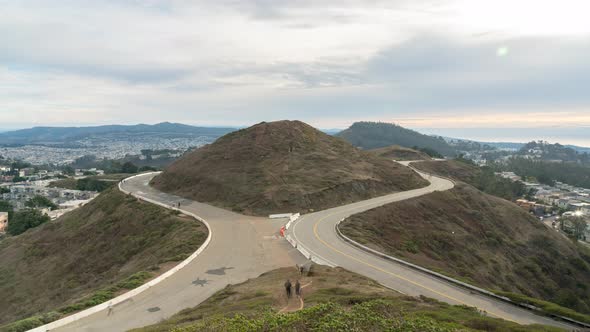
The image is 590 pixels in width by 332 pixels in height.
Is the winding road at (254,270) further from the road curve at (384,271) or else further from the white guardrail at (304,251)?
the white guardrail at (304,251)

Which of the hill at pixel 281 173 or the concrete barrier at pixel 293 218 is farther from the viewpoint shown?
the hill at pixel 281 173

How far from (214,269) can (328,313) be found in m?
11.9

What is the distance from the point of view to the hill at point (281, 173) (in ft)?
137


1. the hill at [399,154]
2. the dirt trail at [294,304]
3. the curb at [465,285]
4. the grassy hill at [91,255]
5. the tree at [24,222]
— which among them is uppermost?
the hill at [399,154]

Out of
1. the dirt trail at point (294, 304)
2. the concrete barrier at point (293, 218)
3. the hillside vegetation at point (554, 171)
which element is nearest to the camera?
the dirt trail at point (294, 304)

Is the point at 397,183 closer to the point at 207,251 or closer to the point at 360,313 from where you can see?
the point at 207,251

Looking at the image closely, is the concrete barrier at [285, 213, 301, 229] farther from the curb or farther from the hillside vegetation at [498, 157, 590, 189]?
the hillside vegetation at [498, 157, 590, 189]

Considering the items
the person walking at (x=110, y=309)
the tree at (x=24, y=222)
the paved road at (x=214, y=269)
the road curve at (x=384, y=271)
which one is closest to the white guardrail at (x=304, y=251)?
the road curve at (x=384, y=271)

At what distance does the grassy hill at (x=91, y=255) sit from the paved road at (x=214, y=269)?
149 centimetres

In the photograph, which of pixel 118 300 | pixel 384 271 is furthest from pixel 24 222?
pixel 384 271

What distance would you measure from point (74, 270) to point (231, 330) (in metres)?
26.6

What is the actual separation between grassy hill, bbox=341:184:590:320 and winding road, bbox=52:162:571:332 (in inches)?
155

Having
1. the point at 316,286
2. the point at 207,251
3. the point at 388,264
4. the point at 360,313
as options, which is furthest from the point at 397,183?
the point at 360,313

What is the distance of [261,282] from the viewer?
18.1 metres
